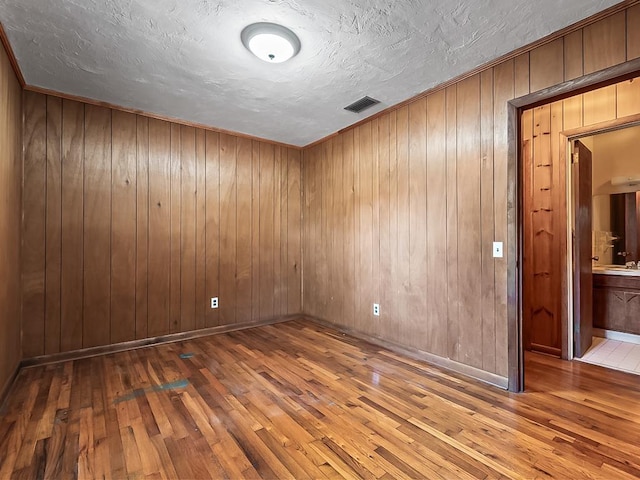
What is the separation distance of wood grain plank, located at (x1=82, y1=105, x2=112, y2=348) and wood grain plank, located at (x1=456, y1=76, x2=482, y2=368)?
11.4 feet

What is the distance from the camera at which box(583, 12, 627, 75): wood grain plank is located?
1.87 metres

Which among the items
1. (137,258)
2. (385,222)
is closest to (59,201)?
(137,258)

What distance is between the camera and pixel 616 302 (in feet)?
12.1

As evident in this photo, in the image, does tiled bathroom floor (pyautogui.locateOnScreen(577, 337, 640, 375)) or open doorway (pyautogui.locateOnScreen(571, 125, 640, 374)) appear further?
open doorway (pyautogui.locateOnScreen(571, 125, 640, 374))

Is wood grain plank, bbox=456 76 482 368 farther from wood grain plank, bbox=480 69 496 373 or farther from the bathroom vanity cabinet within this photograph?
the bathroom vanity cabinet

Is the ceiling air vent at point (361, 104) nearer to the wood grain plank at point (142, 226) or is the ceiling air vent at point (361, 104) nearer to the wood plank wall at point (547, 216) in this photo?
the wood plank wall at point (547, 216)

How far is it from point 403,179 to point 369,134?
777mm

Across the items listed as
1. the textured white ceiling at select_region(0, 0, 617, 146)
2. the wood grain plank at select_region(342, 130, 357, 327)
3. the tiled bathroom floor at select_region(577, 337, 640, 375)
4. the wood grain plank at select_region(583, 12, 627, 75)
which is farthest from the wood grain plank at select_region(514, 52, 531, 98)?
the tiled bathroom floor at select_region(577, 337, 640, 375)

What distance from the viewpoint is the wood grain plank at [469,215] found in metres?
2.57

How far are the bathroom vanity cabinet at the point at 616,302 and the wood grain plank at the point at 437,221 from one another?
8.18 ft

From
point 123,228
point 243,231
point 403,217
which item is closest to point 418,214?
point 403,217

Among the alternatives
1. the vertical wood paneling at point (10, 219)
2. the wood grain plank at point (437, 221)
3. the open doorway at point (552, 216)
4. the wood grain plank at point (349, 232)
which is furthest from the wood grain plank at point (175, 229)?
the open doorway at point (552, 216)

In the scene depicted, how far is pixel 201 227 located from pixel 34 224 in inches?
59.7

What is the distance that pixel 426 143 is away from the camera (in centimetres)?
297
